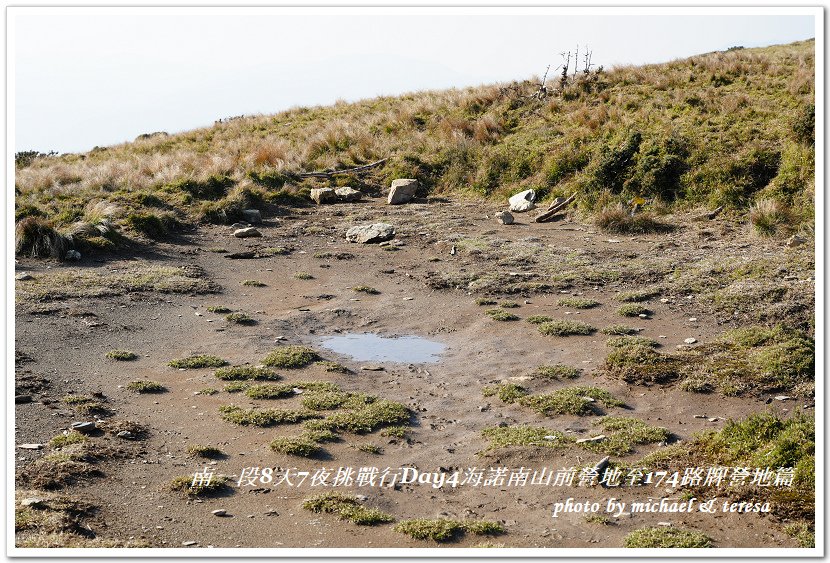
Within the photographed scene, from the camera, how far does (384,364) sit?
1162 centimetres

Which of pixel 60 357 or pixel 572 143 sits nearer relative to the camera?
pixel 60 357

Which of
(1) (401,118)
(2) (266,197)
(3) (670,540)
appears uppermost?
(1) (401,118)

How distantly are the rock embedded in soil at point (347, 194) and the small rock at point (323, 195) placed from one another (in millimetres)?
167

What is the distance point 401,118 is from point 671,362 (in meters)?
24.0

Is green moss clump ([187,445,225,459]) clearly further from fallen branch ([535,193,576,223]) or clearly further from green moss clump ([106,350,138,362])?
fallen branch ([535,193,576,223])

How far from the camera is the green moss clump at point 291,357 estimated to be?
37.4ft

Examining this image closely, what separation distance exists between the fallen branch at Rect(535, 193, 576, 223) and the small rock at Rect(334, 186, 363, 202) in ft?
23.5

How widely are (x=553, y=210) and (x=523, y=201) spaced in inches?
53.3

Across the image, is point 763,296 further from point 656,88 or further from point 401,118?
point 401,118

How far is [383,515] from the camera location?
715cm

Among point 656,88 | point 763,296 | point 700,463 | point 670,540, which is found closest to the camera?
point 670,540

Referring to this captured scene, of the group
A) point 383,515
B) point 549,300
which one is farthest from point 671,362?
point 383,515

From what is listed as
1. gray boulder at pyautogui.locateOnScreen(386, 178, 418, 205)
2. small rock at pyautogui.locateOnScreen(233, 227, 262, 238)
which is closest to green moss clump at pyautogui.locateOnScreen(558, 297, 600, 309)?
small rock at pyautogui.locateOnScreen(233, 227, 262, 238)

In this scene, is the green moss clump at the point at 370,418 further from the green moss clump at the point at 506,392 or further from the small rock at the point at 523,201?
the small rock at the point at 523,201
